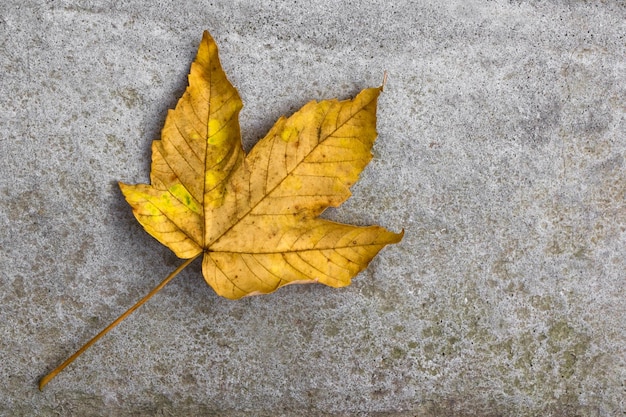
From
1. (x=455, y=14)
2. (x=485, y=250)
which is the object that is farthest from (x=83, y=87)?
(x=485, y=250)

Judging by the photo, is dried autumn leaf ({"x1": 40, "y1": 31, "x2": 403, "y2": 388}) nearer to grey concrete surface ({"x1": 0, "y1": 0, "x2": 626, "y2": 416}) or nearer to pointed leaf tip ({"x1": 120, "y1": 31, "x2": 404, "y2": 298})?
pointed leaf tip ({"x1": 120, "y1": 31, "x2": 404, "y2": 298})

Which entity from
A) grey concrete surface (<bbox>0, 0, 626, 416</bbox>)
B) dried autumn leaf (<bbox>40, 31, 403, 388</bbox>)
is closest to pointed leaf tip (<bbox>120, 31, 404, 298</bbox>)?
dried autumn leaf (<bbox>40, 31, 403, 388</bbox>)

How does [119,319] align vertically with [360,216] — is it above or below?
below

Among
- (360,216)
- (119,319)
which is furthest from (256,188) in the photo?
Answer: (119,319)

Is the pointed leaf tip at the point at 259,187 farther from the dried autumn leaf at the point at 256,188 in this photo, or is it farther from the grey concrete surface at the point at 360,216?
the grey concrete surface at the point at 360,216

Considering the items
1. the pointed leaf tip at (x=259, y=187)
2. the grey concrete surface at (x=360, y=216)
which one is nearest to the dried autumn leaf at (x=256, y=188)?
the pointed leaf tip at (x=259, y=187)

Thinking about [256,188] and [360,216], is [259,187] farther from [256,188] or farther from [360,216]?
[360,216]

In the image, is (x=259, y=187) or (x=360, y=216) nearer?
(x=259, y=187)
